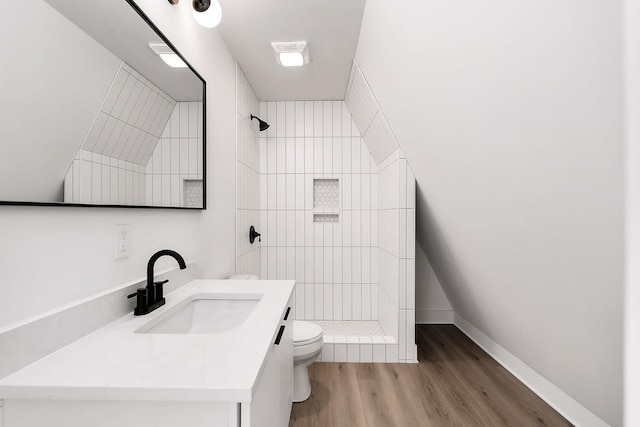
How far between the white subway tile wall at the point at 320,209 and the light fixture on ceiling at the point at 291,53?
35.2 inches

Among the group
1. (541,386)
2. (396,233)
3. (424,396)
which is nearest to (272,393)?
(424,396)

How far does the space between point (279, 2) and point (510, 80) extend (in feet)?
4.69

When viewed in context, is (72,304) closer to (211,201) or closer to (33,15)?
(33,15)

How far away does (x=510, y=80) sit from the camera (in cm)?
100

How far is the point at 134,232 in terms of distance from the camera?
1247 mm

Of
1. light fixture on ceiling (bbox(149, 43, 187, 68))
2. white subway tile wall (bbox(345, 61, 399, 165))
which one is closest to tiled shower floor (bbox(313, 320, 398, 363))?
white subway tile wall (bbox(345, 61, 399, 165))

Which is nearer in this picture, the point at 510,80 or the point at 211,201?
the point at 510,80

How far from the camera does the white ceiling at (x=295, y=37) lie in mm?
1876

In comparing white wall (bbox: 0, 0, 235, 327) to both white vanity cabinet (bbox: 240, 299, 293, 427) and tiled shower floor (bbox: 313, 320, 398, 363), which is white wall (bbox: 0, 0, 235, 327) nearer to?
white vanity cabinet (bbox: 240, 299, 293, 427)

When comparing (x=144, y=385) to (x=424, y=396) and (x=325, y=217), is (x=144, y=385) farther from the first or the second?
(x=325, y=217)

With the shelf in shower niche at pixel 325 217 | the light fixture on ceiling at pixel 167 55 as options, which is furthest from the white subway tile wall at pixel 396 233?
the light fixture on ceiling at pixel 167 55

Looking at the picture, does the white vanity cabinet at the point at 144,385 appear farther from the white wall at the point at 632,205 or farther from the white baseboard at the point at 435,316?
the white baseboard at the point at 435,316

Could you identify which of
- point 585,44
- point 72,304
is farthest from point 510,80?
point 72,304

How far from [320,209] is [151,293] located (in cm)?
219
